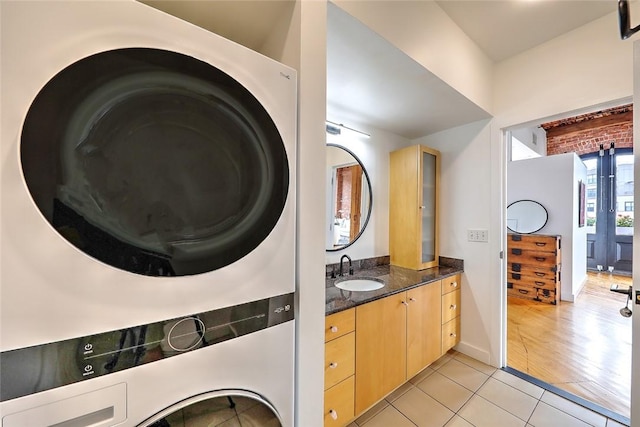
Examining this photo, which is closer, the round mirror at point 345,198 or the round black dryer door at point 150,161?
the round black dryer door at point 150,161

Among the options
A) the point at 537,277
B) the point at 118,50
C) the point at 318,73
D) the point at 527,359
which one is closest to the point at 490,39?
the point at 318,73

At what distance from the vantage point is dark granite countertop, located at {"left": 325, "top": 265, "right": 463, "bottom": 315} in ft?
4.64

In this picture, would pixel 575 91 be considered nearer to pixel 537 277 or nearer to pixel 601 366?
pixel 601 366

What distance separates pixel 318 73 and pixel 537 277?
14.6ft

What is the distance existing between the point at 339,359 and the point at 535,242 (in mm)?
3938

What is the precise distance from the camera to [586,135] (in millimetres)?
5000

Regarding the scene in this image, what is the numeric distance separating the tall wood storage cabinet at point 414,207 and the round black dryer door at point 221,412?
6.15 ft

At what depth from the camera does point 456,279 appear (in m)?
A: 2.26

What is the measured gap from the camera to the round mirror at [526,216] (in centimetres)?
401

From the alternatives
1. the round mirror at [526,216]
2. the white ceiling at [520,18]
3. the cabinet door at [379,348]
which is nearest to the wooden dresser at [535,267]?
the round mirror at [526,216]

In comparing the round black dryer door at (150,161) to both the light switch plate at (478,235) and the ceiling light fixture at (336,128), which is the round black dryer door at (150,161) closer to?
the ceiling light fixture at (336,128)

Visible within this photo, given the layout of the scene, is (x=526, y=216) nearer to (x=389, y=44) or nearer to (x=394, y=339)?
(x=394, y=339)

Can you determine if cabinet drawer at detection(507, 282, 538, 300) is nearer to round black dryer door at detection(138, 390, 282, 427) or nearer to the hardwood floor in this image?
the hardwood floor

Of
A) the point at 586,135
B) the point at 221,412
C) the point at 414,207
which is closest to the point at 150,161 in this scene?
the point at 221,412
